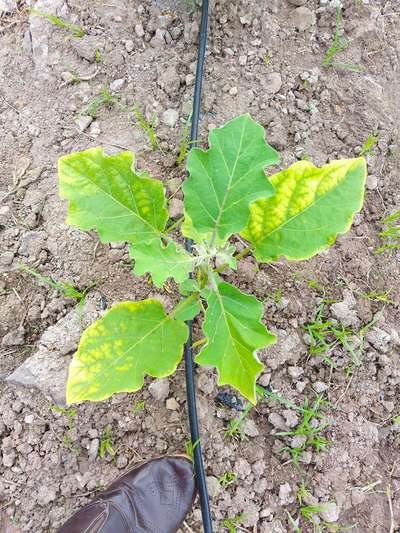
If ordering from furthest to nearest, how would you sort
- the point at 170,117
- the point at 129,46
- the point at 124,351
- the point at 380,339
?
the point at 129,46, the point at 170,117, the point at 380,339, the point at 124,351

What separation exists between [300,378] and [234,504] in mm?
568

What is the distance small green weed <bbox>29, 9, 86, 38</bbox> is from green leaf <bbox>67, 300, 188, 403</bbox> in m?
1.56

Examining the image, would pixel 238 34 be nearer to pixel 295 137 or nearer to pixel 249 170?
pixel 295 137

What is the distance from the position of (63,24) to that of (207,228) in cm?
161

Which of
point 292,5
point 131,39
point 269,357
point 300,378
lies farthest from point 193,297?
point 292,5

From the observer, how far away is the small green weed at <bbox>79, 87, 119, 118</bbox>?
2439 millimetres

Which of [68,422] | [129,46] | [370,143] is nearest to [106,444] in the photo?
[68,422]

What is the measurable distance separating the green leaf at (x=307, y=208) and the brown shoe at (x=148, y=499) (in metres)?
0.94

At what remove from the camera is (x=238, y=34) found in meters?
2.56

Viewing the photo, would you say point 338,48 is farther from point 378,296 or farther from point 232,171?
point 232,171

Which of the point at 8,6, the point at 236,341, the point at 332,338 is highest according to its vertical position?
the point at 8,6

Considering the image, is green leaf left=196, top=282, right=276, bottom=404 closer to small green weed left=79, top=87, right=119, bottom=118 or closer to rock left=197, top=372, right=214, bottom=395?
rock left=197, top=372, right=214, bottom=395

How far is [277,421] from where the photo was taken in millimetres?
2082

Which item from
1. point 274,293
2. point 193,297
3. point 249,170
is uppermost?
point 249,170
